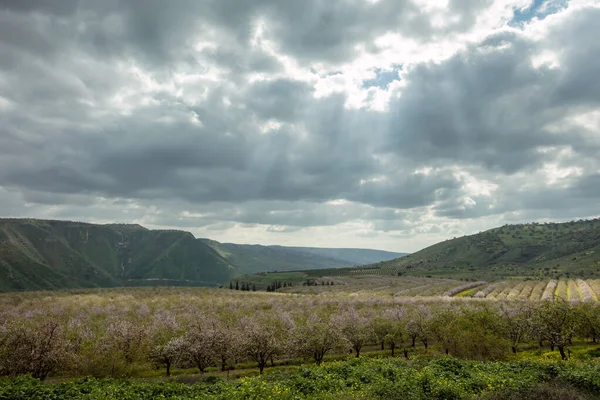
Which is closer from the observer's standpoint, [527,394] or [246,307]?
[527,394]

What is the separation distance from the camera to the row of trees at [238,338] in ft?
178

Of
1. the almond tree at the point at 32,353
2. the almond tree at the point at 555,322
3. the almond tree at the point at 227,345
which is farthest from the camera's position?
the almond tree at the point at 555,322

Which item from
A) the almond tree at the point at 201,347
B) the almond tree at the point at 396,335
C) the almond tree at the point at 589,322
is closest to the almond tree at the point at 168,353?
the almond tree at the point at 201,347

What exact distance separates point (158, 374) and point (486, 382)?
55.6 m

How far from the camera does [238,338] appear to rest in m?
65.8

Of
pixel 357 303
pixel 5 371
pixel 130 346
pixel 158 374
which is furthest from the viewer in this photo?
pixel 357 303

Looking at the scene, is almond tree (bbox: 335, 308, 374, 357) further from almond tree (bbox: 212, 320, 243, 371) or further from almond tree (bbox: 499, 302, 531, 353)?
almond tree (bbox: 499, 302, 531, 353)

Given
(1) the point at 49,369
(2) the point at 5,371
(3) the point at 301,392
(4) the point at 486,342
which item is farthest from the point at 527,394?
(2) the point at 5,371

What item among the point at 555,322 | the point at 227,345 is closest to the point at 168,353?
the point at 227,345

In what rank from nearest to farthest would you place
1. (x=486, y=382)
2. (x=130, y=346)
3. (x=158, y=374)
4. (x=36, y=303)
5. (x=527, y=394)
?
1. (x=527, y=394)
2. (x=486, y=382)
3. (x=130, y=346)
4. (x=158, y=374)
5. (x=36, y=303)

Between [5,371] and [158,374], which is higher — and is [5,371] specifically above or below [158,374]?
above

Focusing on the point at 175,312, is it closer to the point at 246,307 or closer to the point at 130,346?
the point at 246,307

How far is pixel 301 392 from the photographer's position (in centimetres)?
3694

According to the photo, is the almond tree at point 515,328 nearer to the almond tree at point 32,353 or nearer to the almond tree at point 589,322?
the almond tree at point 589,322
